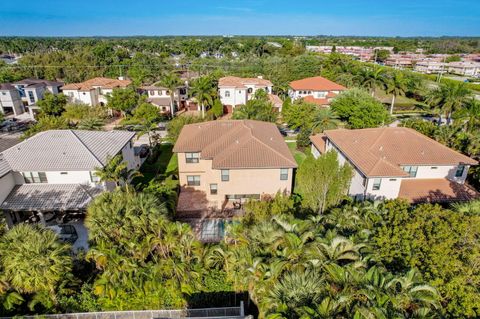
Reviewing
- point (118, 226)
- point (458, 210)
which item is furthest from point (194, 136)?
point (458, 210)

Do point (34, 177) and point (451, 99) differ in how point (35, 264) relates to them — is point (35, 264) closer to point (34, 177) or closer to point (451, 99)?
point (34, 177)

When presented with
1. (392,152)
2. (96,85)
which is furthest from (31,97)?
(392,152)

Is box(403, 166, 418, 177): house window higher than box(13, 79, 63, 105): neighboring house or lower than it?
lower

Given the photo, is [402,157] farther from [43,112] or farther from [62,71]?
[62,71]

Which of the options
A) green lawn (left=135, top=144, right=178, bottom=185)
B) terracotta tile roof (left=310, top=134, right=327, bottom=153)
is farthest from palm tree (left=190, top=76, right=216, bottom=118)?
terracotta tile roof (left=310, top=134, right=327, bottom=153)

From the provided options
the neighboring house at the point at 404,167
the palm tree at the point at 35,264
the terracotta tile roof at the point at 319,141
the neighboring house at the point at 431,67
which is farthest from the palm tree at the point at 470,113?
the neighboring house at the point at 431,67

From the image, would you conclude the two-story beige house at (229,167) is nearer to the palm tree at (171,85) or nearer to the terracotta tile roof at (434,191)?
the terracotta tile roof at (434,191)

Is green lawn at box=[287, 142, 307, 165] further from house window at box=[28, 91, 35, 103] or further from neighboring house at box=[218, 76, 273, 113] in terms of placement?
house window at box=[28, 91, 35, 103]
